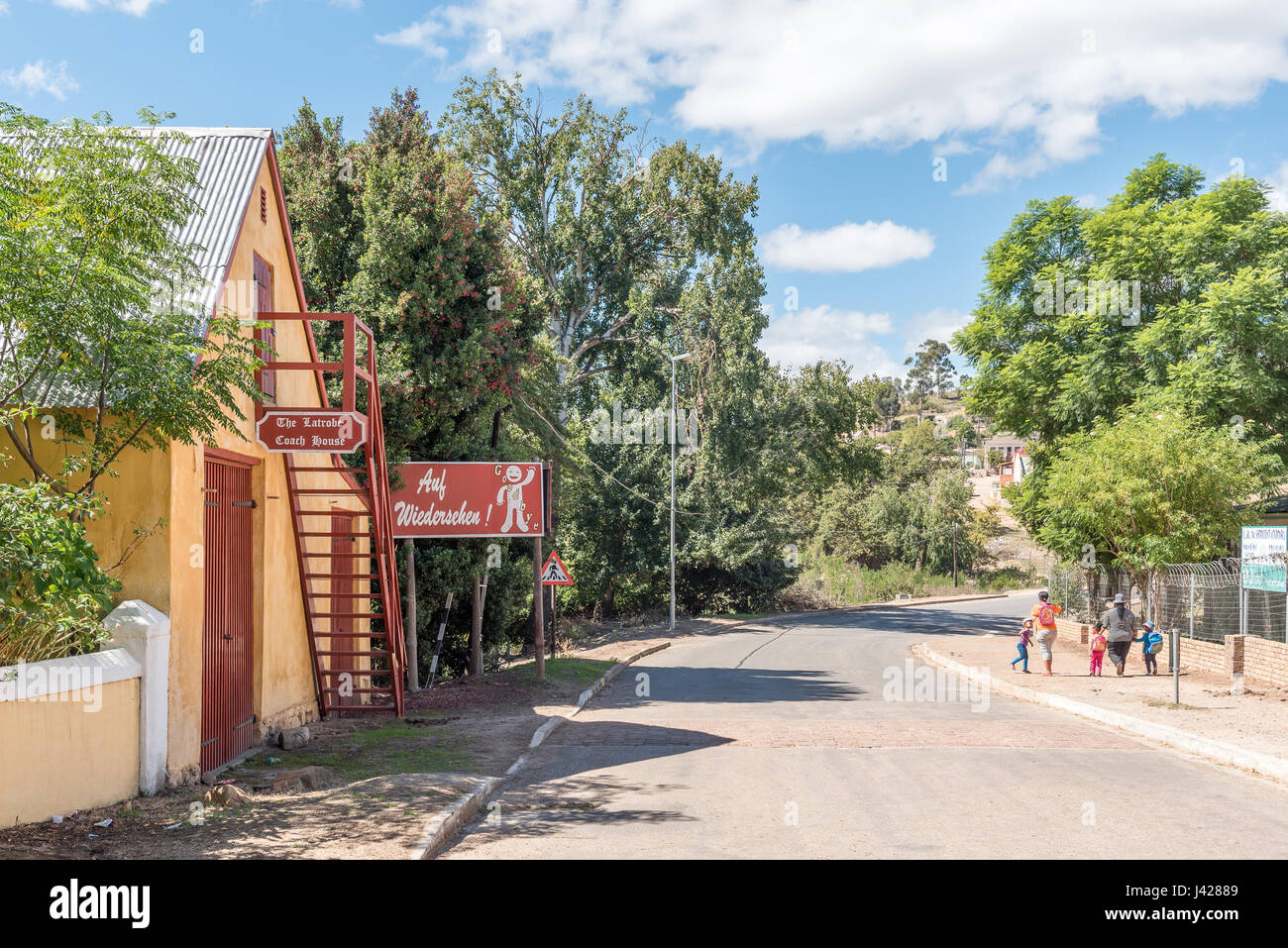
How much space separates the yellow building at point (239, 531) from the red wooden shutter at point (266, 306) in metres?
0.04

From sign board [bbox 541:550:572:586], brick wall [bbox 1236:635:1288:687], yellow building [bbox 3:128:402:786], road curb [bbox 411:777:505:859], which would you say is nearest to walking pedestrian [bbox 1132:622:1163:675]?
brick wall [bbox 1236:635:1288:687]

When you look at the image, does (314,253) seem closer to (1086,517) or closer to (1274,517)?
(1086,517)

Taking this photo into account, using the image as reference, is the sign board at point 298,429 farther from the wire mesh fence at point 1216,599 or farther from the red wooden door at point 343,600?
the wire mesh fence at point 1216,599

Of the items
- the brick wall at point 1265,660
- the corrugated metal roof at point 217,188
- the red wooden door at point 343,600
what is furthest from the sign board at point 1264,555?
the corrugated metal roof at point 217,188

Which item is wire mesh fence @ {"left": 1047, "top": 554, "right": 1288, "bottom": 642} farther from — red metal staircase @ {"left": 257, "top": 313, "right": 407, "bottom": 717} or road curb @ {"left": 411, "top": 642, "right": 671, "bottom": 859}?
red metal staircase @ {"left": 257, "top": 313, "right": 407, "bottom": 717}

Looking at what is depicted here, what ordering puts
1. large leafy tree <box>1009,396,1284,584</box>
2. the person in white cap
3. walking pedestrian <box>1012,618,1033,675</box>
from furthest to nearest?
large leafy tree <box>1009,396,1284,584</box>, walking pedestrian <box>1012,618,1033,675</box>, the person in white cap

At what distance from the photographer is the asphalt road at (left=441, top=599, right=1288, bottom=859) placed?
739 cm

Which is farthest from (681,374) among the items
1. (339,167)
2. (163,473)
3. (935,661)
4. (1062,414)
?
(163,473)

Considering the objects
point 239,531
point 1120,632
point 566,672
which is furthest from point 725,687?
point 239,531

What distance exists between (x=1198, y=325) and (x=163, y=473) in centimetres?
2649

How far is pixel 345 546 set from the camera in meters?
16.4

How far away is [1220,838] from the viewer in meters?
7.60

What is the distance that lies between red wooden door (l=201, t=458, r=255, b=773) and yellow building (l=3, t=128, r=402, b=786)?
0.9 inches

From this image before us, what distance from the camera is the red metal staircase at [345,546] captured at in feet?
41.9
